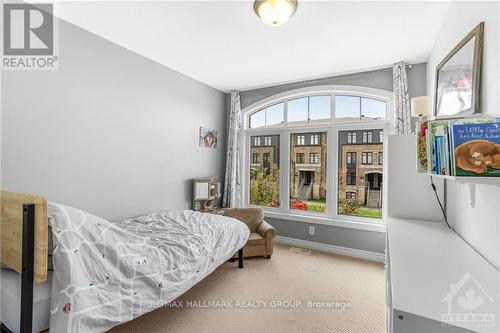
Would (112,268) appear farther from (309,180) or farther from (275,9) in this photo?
(309,180)

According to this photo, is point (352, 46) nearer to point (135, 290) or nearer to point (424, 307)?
point (424, 307)

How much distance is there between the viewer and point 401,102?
3182mm

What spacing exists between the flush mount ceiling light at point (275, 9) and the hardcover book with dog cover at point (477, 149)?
1.62 metres

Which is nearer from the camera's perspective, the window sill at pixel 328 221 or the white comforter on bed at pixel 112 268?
the white comforter on bed at pixel 112 268

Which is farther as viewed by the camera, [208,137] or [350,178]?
[208,137]

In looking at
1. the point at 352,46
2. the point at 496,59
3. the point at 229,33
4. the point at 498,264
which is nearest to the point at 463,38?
the point at 496,59

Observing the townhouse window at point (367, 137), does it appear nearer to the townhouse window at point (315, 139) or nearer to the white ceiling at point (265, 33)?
A: the townhouse window at point (315, 139)

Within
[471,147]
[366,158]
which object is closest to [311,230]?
[366,158]

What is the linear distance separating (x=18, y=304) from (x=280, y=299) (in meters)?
1.99

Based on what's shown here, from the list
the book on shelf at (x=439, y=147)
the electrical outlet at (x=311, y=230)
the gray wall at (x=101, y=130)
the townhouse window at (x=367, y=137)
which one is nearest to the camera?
the book on shelf at (x=439, y=147)

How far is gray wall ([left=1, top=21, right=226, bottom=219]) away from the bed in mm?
841

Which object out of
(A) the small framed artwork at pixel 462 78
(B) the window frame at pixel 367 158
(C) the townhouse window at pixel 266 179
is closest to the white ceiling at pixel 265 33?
(A) the small framed artwork at pixel 462 78

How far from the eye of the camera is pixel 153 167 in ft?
10.9

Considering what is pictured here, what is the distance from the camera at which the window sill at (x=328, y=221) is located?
346 centimetres
